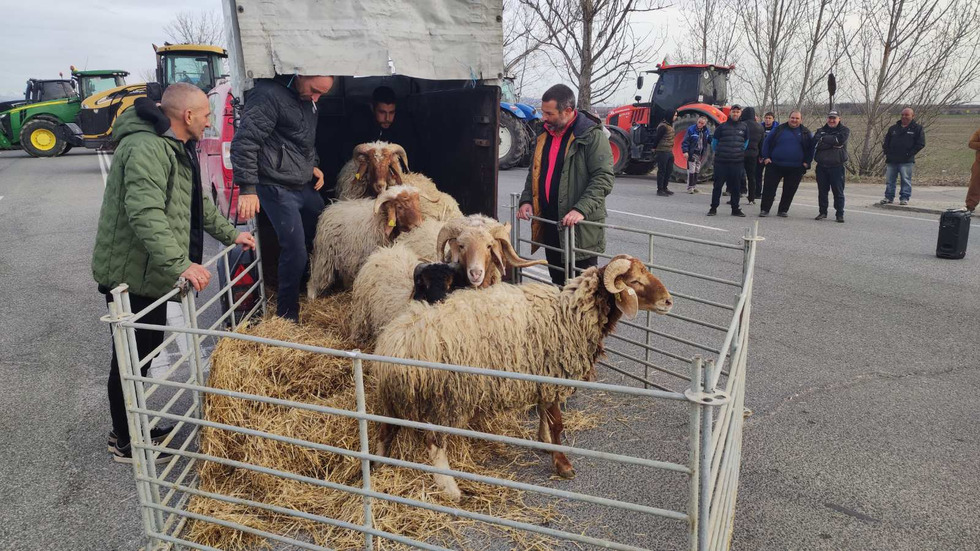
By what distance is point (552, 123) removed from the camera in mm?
5078

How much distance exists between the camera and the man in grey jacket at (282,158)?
4.63 meters

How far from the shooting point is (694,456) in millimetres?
2162

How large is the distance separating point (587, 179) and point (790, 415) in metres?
2.21

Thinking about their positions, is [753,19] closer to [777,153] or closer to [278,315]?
[777,153]

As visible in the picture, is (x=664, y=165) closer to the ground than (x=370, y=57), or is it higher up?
closer to the ground

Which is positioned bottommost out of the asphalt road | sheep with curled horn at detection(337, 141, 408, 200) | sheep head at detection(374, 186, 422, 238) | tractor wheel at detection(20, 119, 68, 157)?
the asphalt road

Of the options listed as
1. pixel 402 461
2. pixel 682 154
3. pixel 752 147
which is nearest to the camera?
→ pixel 402 461

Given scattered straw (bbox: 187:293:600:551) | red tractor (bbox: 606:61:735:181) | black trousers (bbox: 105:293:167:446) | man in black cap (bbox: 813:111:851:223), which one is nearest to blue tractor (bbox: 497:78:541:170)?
red tractor (bbox: 606:61:735:181)

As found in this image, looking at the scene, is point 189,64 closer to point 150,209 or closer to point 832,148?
point 832,148

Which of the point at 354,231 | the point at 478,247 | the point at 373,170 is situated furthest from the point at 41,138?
the point at 478,247

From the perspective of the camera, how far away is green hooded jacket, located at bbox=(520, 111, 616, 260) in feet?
16.3

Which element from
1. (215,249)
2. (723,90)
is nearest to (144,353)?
(215,249)

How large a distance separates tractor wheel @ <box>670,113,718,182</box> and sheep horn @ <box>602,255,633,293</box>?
14.0 m

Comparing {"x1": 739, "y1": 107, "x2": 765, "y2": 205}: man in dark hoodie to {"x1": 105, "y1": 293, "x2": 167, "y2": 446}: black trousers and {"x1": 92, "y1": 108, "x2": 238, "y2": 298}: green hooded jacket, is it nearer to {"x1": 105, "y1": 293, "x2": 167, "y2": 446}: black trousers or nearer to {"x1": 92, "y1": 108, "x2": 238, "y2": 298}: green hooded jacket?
{"x1": 92, "y1": 108, "x2": 238, "y2": 298}: green hooded jacket
